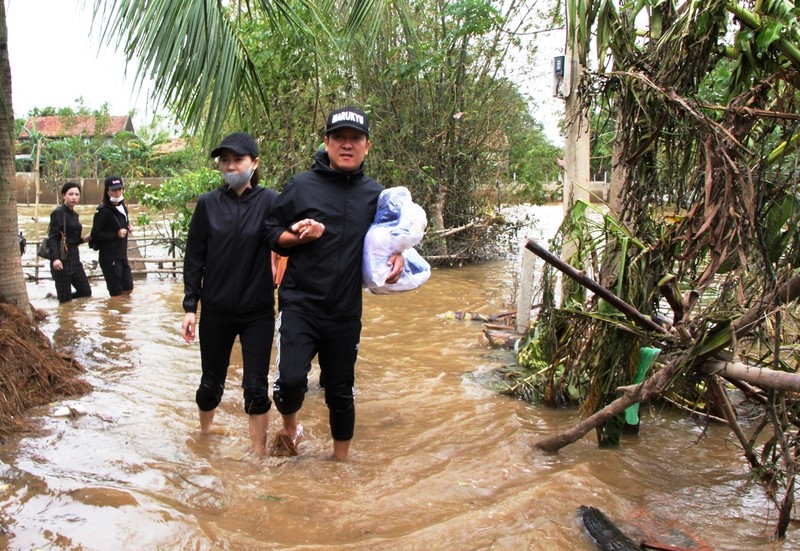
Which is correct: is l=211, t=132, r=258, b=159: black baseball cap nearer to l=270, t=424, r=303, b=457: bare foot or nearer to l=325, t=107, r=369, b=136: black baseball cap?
l=325, t=107, r=369, b=136: black baseball cap

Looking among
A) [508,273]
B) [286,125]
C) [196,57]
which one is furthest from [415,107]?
[196,57]

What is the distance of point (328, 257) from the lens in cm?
371

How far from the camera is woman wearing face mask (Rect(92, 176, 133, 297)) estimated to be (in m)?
8.33

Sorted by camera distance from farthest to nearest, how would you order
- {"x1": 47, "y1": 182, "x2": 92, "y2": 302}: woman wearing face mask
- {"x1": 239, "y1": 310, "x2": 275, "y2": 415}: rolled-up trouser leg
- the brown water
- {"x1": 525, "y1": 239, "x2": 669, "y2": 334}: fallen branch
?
1. {"x1": 47, "y1": 182, "x2": 92, "y2": 302}: woman wearing face mask
2. {"x1": 239, "y1": 310, "x2": 275, "y2": 415}: rolled-up trouser leg
3. {"x1": 525, "y1": 239, "x2": 669, "y2": 334}: fallen branch
4. the brown water

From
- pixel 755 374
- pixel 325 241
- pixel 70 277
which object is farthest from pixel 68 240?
pixel 755 374

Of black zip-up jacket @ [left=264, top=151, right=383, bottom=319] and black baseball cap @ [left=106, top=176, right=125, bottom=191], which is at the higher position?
black baseball cap @ [left=106, top=176, right=125, bottom=191]

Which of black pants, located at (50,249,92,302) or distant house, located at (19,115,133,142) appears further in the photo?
distant house, located at (19,115,133,142)

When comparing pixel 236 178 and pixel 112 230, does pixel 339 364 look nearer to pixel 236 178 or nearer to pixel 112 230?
pixel 236 178

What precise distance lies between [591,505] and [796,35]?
2.36m

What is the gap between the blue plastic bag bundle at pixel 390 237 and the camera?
12.0ft

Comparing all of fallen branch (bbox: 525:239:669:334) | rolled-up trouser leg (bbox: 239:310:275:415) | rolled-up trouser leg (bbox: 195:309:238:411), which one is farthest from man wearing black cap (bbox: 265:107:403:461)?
fallen branch (bbox: 525:239:669:334)

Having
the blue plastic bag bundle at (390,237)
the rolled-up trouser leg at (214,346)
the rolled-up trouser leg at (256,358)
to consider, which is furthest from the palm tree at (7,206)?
the blue plastic bag bundle at (390,237)

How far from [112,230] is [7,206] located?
9.80 ft

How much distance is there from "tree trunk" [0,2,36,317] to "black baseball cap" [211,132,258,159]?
6.79ft
